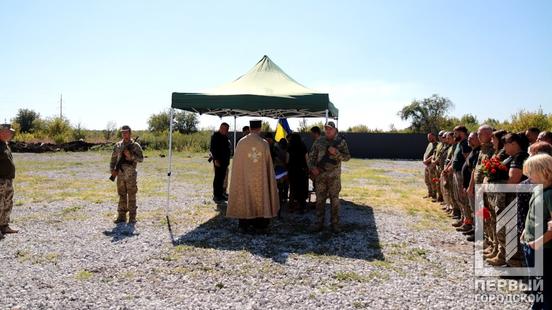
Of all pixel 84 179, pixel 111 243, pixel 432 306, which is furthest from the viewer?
Answer: pixel 84 179

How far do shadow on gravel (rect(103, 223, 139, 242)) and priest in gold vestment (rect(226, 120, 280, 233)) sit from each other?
1.67 metres

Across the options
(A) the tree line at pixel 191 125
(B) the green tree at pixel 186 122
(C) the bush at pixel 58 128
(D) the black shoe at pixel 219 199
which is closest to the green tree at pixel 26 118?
(A) the tree line at pixel 191 125

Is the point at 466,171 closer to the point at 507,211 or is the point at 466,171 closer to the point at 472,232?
the point at 472,232

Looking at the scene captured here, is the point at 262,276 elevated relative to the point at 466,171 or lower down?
lower down

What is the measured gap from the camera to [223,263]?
17.5 ft

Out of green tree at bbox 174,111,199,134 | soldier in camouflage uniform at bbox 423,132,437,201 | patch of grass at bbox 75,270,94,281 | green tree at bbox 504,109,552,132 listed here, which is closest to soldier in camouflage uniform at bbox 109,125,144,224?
patch of grass at bbox 75,270,94,281

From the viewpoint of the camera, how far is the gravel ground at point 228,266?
13.6ft

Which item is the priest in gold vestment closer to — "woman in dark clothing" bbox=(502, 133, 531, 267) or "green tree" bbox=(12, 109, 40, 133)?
"woman in dark clothing" bbox=(502, 133, 531, 267)

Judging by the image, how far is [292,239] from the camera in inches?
258

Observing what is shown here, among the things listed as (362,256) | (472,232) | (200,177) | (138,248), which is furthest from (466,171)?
(200,177)

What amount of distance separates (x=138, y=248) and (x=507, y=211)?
482 centimetres

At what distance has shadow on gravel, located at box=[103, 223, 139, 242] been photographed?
6.56m

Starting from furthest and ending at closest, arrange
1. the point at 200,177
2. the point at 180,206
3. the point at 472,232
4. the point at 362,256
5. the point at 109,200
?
the point at 200,177, the point at 109,200, the point at 180,206, the point at 472,232, the point at 362,256

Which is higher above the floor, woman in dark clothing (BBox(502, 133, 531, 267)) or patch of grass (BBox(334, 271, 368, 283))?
woman in dark clothing (BBox(502, 133, 531, 267))
